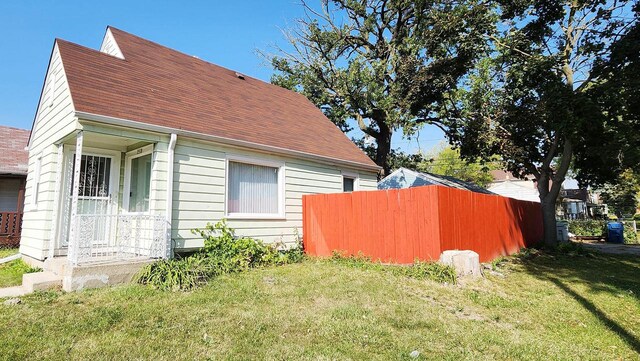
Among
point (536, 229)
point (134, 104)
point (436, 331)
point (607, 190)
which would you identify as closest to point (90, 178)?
point (134, 104)

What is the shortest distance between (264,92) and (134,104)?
19.7ft

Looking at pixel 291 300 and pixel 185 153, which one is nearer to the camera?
→ pixel 291 300

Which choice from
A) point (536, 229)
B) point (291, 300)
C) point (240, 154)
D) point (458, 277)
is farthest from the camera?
point (536, 229)

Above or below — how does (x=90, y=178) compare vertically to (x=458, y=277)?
above

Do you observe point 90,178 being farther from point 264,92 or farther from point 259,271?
point 264,92

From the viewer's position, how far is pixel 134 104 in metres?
7.18

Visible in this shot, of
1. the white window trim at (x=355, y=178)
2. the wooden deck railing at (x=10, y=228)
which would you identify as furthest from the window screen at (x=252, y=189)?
the wooden deck railing at (x=10, y=228)

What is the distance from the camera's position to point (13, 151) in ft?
48.8

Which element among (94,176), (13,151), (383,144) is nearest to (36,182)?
(94,176)

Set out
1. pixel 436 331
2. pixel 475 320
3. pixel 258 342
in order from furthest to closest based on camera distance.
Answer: pixel 475 320 → pixel 436 331 → pixel 258 342

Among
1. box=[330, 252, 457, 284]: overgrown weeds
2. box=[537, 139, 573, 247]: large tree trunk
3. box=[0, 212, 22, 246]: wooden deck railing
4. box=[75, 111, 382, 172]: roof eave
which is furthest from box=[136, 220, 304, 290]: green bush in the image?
box=[537, 139, 573, 247]: large tree trunk

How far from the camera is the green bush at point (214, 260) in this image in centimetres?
601

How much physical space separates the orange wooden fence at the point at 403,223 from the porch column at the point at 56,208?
5607 mm

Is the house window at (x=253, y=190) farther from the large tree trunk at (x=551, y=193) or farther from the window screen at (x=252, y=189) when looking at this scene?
the large tree trunk at (x=551, y=193)
